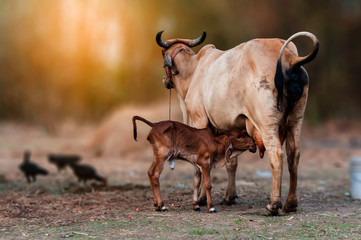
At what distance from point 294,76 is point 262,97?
51 cm

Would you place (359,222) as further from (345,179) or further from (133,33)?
(133,33)

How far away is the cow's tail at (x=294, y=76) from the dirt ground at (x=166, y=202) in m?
1.56

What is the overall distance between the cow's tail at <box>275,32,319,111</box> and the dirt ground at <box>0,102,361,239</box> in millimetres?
1556

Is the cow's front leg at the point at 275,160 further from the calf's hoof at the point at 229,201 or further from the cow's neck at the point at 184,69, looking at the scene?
the cow's neck at the point at 184,69

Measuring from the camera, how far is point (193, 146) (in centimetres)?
759

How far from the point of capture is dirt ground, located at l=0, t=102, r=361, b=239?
21.4ft

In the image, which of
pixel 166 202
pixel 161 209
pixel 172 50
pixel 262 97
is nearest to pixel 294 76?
pixel 262 97

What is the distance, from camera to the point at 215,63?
8.25 metres

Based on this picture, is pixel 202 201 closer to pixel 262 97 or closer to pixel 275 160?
pixel 275 160

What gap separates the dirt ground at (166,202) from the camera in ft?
21.4

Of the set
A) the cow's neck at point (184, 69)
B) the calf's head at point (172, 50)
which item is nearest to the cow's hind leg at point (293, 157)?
the cow's neck at point (184, 69)

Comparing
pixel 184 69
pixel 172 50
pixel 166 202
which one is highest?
pixel 172 50

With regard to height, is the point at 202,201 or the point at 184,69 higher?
the point at 184,69

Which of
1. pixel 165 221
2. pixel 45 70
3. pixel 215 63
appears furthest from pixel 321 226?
pixel 45 70
